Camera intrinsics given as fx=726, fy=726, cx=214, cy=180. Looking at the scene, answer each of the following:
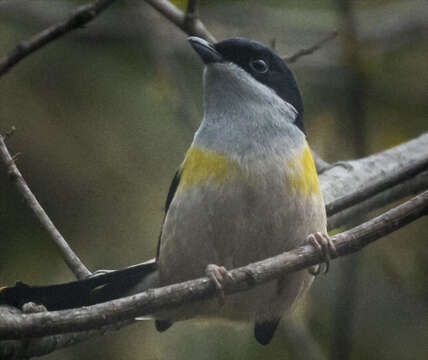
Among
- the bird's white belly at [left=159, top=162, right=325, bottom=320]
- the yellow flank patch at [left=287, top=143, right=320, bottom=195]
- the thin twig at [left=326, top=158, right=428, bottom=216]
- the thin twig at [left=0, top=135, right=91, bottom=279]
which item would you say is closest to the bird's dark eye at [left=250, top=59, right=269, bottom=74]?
the yellow flank patch at [left=287, top=143, right=320, bottom=195]

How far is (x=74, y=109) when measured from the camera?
7.68m

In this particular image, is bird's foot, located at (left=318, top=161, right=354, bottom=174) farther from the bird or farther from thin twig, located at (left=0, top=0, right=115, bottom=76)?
thin twig, located at (left=0, top=0, right=115, bottom=76)

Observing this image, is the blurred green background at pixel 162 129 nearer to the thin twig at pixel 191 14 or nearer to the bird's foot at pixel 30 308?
the thin twig at pixel 191 14

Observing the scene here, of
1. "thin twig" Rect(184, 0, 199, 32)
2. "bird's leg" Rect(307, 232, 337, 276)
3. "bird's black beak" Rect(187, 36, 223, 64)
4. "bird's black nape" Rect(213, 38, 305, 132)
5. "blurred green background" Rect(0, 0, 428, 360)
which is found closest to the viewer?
"bird's leg" Rect(307, 232, 337, 276)

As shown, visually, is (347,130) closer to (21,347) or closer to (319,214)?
(319,214)

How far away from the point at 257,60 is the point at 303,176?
89 cm

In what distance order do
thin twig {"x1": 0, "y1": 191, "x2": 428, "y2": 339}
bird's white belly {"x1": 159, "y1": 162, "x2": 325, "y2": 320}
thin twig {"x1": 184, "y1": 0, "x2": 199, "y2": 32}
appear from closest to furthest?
thin twig {"x1": 0, "y1": 191, "x2": 428, "y2": 339} → bird's white belly {"x1": 159, "y1": 162, "x2": 325, "y2": 320} → thin twig {"x1": 184, "y1": 0, "x2": 199, "y2": 32}

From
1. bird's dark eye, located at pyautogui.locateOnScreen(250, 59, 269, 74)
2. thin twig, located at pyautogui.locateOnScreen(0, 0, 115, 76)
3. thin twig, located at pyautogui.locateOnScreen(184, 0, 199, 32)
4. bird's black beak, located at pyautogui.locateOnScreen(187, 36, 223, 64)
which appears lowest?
bird's dark eye, located at pyautogui.locateOnScreen(250, 59, 269, 74)

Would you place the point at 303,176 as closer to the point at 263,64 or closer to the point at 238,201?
the point at 238,201

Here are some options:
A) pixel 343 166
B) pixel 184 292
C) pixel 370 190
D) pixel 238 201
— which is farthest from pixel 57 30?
pixel 343 166

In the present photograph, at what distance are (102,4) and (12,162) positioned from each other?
3.43 ft

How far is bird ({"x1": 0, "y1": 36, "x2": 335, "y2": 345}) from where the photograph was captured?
4105 mm

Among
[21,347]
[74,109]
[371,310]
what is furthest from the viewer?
[74,109]

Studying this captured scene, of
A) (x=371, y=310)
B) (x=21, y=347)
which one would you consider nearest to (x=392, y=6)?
(x=371, y=310)
